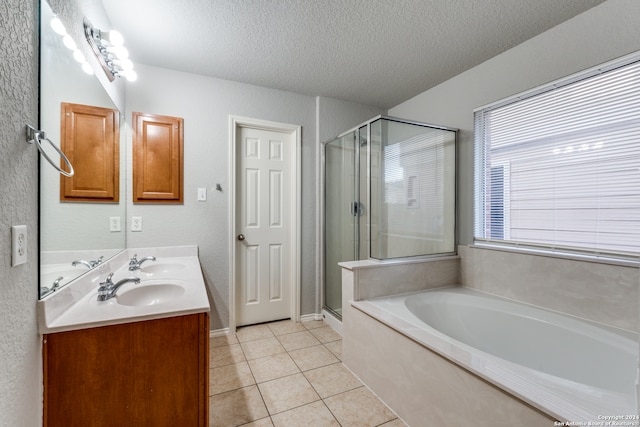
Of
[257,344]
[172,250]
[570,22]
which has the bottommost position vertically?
[257,344]

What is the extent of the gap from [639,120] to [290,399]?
253cm

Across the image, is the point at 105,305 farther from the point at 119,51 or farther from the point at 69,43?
the point at 119,51

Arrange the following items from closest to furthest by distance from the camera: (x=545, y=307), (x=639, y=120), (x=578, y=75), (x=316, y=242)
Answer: (x=639, y=120)
(x=578, y=75)
(x=545, y=307)
(x=316, y=242)

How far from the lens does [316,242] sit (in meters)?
Answer: 2.96

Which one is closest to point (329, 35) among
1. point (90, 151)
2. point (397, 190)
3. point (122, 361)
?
point (397, 190)

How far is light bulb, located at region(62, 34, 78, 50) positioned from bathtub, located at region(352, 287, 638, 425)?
2.07 metres

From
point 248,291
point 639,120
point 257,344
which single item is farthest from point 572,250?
point 248,291

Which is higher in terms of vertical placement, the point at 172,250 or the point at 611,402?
the point at 172,250

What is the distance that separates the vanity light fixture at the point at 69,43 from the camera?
1.08 m

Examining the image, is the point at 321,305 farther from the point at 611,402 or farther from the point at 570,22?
the point at 570,22

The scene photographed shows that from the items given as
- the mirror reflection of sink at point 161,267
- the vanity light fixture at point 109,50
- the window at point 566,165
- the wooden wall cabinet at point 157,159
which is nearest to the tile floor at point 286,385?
the mirror reflection of sink at point 161,267

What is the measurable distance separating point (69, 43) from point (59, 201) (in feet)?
2.28

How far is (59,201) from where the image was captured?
1.15m

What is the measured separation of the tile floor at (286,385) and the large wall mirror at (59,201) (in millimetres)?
1114
